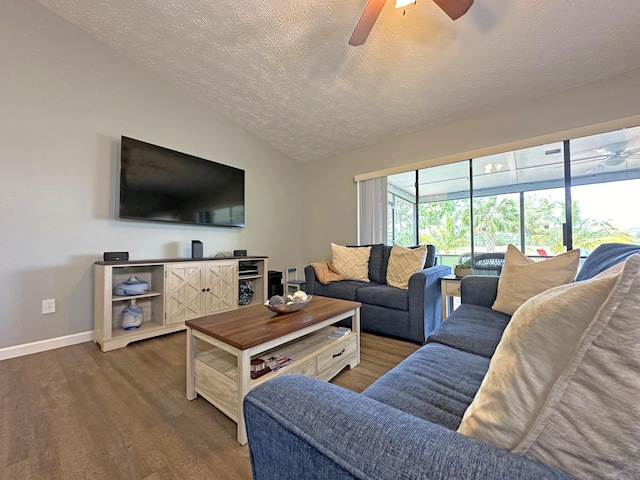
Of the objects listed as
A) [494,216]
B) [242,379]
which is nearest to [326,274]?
[242,379]

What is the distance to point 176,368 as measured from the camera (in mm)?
1938

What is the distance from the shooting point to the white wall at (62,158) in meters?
2.20

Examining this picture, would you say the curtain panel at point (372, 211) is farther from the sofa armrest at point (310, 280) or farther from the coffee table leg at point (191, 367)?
the coffee table leg at point (191, 367)

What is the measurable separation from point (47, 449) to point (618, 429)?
199 cm

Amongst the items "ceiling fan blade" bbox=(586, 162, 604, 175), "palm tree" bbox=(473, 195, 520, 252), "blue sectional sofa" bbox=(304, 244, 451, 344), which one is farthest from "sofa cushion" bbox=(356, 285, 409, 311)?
"ceiling fan blade" bbox=(586, 162, 604, 175)

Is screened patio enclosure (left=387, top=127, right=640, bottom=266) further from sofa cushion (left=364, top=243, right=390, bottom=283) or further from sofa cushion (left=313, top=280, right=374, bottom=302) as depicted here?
sofa cushion (left=313, top=280, right=374, bottom=302)

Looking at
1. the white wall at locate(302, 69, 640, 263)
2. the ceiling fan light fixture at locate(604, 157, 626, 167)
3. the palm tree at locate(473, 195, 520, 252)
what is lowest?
the palm tree at locate(473, 195, 520, 252)

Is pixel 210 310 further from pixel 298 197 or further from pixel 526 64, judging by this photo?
pixel 526 64

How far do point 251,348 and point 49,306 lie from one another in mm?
2366

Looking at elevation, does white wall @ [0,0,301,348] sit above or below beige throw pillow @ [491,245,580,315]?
above

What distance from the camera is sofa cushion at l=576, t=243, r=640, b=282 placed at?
3.70 ft

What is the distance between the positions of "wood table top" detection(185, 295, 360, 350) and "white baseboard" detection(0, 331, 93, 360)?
5.86 ft

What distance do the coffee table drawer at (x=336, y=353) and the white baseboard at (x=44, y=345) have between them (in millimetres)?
2410

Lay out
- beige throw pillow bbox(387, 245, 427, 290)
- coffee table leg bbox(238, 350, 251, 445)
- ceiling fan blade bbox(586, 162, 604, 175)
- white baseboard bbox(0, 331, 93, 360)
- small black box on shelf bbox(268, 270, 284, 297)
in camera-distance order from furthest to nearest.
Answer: small black box on shelf bbox(268, 270, 284, 297), beige throw pillow bbox(387, 245, 427, 290), ceiling fan blade bbox(586, 162, 604, 175), white baseboard bbox(0, 331, 93, 360), coffee table leg bbox(238, 350, 251, 445)
